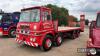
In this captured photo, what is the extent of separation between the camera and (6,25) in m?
14.8

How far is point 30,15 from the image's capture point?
33.2 feet

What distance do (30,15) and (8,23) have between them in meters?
5.35

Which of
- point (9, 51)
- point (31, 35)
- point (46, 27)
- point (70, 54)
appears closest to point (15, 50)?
point (9, 51)

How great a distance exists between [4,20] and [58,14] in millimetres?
31854

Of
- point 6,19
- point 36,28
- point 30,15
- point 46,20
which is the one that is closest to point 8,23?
point 6,19

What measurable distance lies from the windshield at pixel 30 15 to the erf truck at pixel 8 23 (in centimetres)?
453

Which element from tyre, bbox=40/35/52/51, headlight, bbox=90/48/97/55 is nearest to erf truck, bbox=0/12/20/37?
tyre, bbox=40/35/52/51

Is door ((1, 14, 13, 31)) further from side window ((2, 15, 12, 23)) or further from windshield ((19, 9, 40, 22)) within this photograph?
windshield ((19, 9, 40, 22))

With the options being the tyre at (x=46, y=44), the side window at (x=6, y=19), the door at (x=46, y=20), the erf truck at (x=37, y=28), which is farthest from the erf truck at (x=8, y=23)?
the tyre at (x=46, y=44)

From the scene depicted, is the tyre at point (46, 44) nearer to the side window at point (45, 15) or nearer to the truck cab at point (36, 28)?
the truck cab at point (36, 28)

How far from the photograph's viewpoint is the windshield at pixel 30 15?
975 cm

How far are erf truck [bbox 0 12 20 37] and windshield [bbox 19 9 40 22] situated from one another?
14.9 ft

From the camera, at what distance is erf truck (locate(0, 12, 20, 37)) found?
14707mm

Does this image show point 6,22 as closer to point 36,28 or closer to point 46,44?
point 36,28
